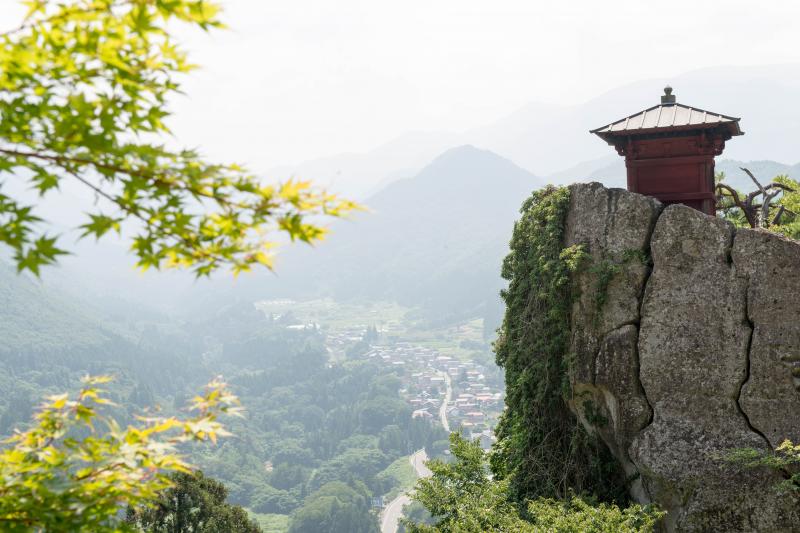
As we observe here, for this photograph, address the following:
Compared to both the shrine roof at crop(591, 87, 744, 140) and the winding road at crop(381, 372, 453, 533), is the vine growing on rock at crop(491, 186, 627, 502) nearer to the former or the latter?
the shrine roof at crop(591, 87, 744, 140)

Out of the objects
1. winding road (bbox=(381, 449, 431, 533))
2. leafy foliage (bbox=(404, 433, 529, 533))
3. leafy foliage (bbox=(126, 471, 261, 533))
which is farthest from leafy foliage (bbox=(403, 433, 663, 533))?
winding road (bbox=(381, 449, 431, 533))

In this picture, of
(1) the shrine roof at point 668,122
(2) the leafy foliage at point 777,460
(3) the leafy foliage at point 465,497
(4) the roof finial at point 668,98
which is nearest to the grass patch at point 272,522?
(3) the leafy foliage at point 465,497

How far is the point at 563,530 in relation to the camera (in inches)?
383

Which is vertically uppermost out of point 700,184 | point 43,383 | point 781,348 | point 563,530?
point 700,184

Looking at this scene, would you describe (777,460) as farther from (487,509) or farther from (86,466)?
(86,466)

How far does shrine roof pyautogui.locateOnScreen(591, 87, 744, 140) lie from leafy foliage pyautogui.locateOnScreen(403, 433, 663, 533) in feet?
19.2

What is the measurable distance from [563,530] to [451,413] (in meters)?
109

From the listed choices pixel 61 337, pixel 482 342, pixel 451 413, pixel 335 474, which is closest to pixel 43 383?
pixel 61 337

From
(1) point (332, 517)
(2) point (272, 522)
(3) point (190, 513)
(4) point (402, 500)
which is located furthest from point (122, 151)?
(4) point (402, 500)

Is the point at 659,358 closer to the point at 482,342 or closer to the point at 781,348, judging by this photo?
the point at 781,348

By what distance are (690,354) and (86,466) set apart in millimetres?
9018

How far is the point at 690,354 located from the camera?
35.8 feet

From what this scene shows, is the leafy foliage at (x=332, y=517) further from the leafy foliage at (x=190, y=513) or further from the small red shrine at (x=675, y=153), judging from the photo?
the small red shrine at (x=675, y=153)

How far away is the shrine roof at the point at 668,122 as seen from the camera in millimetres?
12086
